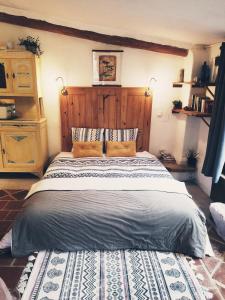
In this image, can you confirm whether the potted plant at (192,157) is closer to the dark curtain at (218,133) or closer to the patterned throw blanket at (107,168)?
the patterned throw blanket at (107,168)

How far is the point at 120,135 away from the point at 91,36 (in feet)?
5.14

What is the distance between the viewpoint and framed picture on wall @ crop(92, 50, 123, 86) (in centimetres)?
363

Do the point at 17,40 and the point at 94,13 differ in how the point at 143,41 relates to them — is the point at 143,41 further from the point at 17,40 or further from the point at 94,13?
the point at 17,40

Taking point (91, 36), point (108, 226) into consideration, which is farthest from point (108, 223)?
point (91, 36)

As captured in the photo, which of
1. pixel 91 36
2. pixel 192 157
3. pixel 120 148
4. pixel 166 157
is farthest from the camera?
pixel 166 157

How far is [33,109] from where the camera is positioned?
388 cm

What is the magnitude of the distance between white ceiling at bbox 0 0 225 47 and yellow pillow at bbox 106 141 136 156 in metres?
1.68

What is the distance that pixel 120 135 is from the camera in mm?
3795

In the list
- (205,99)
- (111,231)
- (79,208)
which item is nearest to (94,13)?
(205,99)

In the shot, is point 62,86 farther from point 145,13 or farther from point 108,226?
point 108,226

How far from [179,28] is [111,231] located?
2303 millimetres

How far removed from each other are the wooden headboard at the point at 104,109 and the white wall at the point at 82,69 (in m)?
0.12

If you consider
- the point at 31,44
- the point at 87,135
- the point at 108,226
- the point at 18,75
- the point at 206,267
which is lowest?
the point at 206,267

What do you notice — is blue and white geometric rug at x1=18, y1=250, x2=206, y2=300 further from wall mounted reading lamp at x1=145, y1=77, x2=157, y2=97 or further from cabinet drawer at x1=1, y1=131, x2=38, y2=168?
wall mounted reading lamp at x1=145, y1=77, x2=157, y2=97
